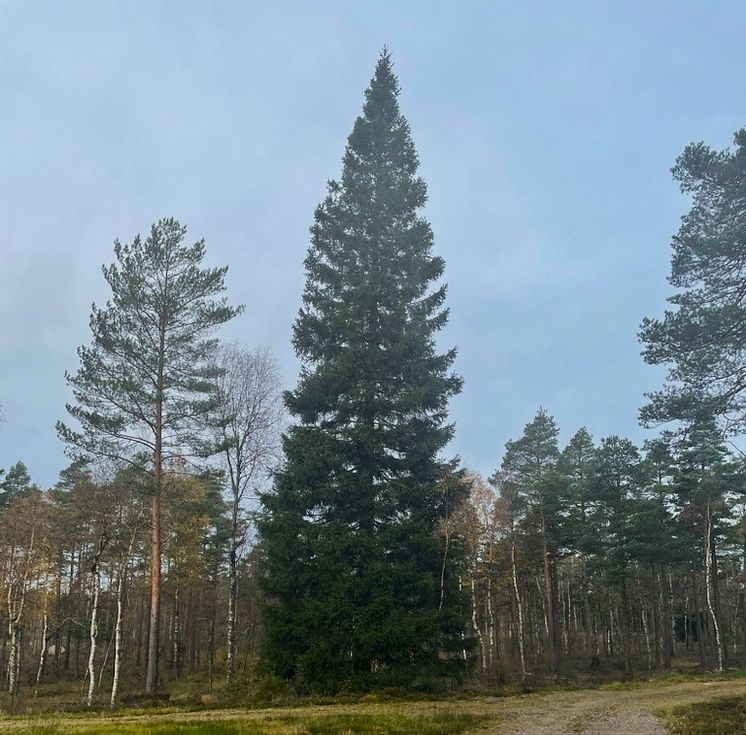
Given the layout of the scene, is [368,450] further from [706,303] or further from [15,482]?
[15,482]

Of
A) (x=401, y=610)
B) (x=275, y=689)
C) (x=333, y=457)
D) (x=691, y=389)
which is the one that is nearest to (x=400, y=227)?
(x=333, y=457)

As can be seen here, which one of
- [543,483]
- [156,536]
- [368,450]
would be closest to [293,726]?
[368,450]

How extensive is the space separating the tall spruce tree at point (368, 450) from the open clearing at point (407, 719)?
8.93 ft

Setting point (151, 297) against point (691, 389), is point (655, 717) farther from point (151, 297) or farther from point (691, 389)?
point (151, 297)

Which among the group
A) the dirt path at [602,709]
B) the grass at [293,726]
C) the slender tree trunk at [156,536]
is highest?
the slender tree trunk at [156,536]

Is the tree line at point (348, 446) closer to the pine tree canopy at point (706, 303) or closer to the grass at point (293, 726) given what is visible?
the pine tree canopy at point (706, 303)

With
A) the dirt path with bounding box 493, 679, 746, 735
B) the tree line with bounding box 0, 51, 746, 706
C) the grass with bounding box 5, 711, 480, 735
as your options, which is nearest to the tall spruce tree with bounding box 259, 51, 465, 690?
the tree line with bounding box 0, 51, 746, 706

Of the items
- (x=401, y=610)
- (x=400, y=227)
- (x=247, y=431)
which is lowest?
(x=401, y=610)

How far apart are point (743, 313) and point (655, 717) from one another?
10132 millimetres

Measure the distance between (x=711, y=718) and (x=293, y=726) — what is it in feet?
28.5

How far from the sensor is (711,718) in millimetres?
13328

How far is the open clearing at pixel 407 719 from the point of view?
11898mm

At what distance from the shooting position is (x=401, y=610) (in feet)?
64.6

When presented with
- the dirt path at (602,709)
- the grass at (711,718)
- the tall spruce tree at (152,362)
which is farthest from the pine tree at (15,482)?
the grass at (711,718)
